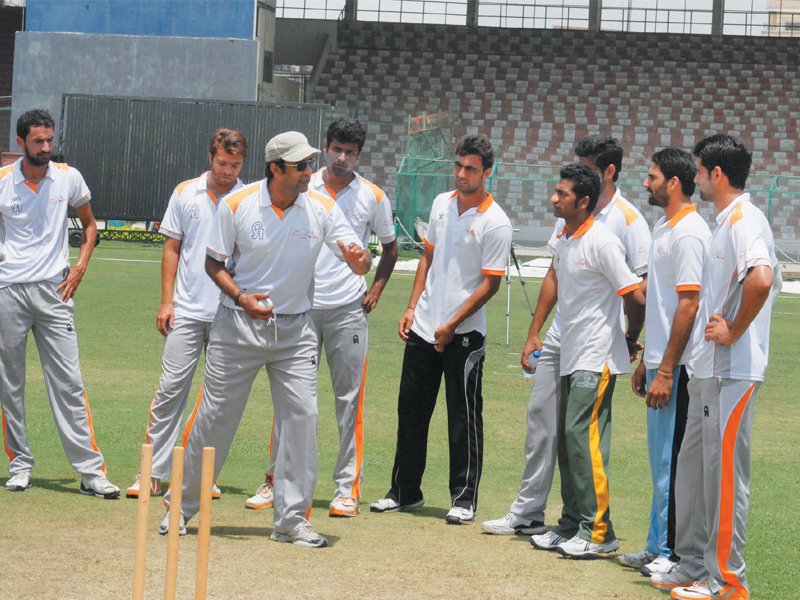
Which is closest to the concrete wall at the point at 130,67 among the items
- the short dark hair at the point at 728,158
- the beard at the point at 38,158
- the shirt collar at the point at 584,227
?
the beard at the point at 38,158

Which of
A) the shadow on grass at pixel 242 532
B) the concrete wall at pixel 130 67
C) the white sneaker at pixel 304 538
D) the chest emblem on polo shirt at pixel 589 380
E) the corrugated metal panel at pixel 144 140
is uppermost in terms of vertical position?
the concrete wall at pixel 130 67

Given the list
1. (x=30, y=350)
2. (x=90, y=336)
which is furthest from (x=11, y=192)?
(x=90, y=336)

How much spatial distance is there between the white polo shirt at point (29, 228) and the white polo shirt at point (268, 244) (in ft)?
4.78

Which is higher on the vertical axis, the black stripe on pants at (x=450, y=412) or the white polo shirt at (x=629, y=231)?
the white polo shirt at (x=629, y=231)

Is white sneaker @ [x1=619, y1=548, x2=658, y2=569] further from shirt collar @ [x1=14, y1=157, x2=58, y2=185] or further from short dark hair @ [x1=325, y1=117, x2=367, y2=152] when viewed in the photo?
shirt collar @ [x1=14, y1=157, x2=58, y2=185]

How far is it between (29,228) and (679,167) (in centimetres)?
385

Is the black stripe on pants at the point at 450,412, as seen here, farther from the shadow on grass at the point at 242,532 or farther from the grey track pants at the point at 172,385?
the grey track pants at the point at 172,385

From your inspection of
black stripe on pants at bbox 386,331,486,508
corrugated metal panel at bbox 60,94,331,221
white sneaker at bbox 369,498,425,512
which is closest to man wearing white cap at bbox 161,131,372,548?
white sneaker at bbox 369,498,425,512

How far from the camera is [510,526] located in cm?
600

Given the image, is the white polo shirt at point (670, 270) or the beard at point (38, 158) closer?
the white polo shirt at point (670, 270)

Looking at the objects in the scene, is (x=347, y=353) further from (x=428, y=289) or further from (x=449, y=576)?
(x=449, y=576)

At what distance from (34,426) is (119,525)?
9.04ft

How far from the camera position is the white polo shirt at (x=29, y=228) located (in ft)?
21.1

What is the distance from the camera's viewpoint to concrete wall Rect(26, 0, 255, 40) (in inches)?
1148
